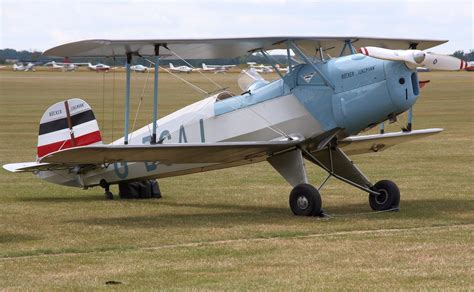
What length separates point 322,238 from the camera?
34.1 feet

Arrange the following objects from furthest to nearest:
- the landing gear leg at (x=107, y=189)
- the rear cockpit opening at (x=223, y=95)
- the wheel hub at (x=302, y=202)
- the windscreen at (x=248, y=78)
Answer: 1. the landing gear leg at (x=107, y=189)
2. the windscreen at (x=248, y=78)
3. the rear cockpit opening at (x=223, y=95)
4. the wheel hub at (x=302, y=202)

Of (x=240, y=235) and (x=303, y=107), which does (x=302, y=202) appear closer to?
(x=303, y=107)

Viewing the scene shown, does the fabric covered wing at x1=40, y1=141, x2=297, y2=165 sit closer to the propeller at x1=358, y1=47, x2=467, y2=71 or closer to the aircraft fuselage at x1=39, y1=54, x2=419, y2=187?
the aircraft fuselage at x1=39, y1=54, x2=419, y2=187

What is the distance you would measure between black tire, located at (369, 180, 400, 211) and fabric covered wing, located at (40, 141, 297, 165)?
131 centimetres

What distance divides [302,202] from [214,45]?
7.28 ft

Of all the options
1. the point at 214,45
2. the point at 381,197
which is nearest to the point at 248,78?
the point at 214,45

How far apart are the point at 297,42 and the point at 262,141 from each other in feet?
4.37

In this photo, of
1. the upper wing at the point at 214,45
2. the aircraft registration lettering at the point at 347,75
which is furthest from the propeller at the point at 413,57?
the upper wing at the point at 214,45

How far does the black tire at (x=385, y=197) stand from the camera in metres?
12.9

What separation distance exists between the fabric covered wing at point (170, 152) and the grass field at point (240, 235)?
690 millimetres

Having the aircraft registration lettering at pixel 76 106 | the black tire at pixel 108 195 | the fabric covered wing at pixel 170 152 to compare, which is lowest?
the black tire at pixel 108 195

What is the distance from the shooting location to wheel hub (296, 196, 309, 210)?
12.2 meters

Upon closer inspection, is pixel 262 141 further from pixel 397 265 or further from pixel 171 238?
pixel 397 265

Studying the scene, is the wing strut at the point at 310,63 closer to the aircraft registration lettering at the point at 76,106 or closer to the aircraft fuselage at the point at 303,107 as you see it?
the aircraft fuselage at the point at 303,107
